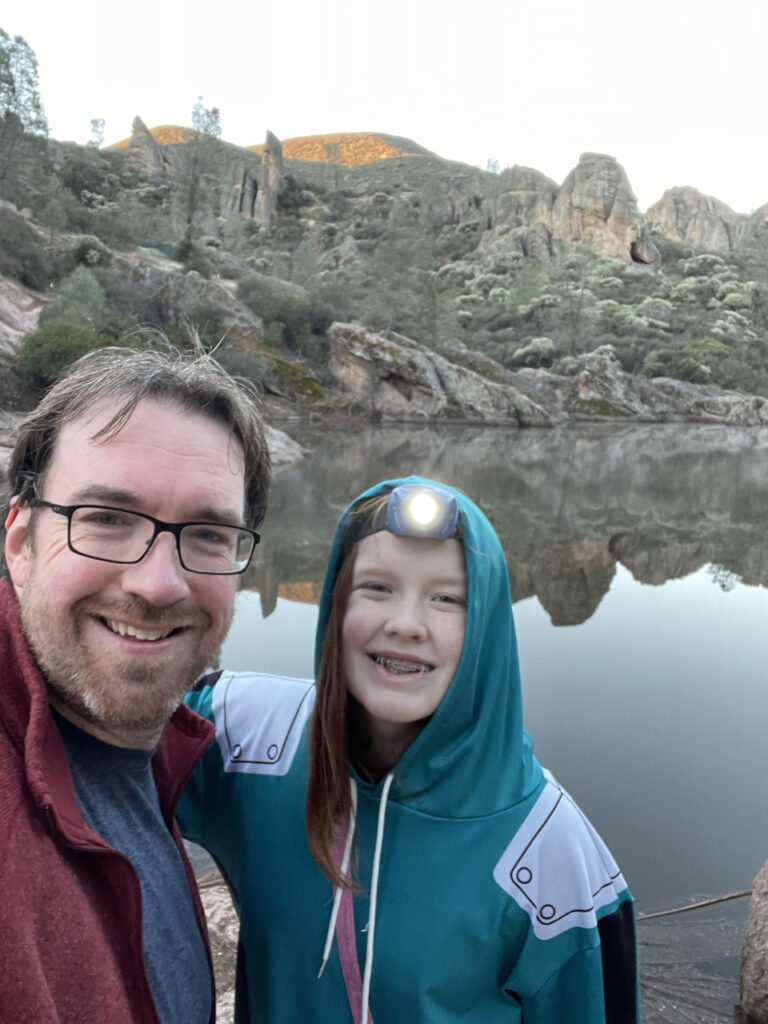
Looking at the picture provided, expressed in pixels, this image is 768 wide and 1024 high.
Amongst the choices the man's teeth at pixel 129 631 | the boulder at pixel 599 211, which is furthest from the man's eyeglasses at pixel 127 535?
the boulder at pixel 599 211

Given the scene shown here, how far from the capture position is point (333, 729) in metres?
1.45

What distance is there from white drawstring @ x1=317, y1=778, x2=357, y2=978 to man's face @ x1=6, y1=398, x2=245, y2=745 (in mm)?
420

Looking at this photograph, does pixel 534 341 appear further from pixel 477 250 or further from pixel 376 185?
pixel 376 185

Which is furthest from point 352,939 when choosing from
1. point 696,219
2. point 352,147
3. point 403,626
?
point 352,147

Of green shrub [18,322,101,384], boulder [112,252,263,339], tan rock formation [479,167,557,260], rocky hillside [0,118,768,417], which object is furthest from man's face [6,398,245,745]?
tan rock formation [479,167,557,260]

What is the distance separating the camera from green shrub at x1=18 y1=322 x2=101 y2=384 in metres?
13.4

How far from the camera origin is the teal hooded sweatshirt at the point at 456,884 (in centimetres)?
130

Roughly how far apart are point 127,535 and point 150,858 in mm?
548

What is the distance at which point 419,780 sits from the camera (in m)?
1.39

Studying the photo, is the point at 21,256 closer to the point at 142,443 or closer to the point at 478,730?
the point at 142,443

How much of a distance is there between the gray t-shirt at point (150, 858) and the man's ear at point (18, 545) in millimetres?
330

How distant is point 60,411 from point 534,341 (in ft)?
118

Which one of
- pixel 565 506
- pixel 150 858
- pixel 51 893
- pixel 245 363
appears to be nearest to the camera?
pixel 51 893

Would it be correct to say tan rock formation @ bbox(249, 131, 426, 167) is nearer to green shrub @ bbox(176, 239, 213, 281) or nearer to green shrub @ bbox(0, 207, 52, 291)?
green shrub @ bbox(176, 239, 213, 281)
